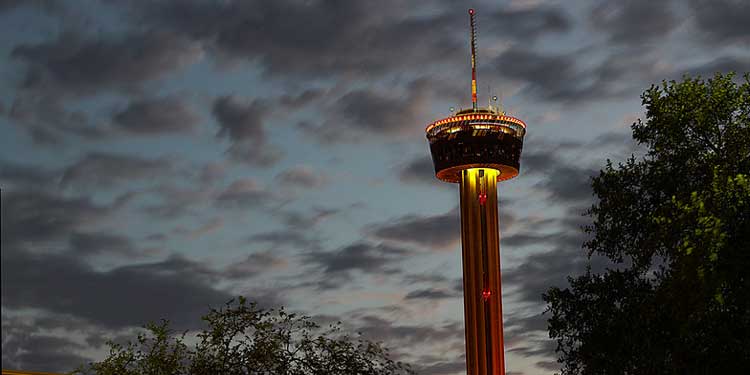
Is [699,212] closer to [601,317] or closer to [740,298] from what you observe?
[740,298]

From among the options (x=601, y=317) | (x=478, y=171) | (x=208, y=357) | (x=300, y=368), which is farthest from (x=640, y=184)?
(x=478, y=171)

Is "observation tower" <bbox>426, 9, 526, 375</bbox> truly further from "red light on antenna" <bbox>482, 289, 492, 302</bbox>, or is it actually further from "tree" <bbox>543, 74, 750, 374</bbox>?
"tree" <bbox>543, 74, 750, 374</bbox>

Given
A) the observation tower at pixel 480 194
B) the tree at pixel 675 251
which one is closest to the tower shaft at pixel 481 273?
the observation tower at pixel 480 194

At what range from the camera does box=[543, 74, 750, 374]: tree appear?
33.8 metres

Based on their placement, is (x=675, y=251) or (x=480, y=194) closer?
(x=675, y=251)

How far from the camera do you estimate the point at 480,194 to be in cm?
11731

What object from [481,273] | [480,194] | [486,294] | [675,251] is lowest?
[675,251]

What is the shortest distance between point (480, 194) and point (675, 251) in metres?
80.6

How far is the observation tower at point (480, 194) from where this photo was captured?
112 m

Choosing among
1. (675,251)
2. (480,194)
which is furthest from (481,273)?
(675,251)

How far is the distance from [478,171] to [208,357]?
74.9m

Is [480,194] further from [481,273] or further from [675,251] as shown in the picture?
[675,251]

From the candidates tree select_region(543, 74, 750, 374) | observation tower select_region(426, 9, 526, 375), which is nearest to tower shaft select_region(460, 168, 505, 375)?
observation tower select_region(426, 9, 526, 375)

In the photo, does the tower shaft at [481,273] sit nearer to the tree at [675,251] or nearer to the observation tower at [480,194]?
the observation tower at [480,194]
